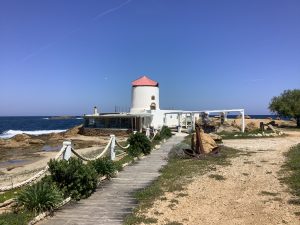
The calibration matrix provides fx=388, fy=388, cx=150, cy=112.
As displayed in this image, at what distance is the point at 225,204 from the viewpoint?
9.59 m

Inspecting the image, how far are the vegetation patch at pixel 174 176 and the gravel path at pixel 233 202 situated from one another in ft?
0.98

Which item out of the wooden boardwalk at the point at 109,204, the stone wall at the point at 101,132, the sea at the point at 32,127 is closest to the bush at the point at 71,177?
the wooden boardwalk at the point at 109,204

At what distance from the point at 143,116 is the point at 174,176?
98.9ft

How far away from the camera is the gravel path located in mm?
8398

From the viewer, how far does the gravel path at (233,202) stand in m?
8.40

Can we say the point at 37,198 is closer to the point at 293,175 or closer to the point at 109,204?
the point at 109,204

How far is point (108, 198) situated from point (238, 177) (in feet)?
16.4

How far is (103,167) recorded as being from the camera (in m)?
13.1

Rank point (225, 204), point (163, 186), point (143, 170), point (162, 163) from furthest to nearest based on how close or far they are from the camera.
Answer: point (162, 163), point (143, 170), point (163, 186), point (225, 204)

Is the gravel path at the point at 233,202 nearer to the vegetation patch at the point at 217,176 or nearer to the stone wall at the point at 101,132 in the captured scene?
the vegetation patch at the point at 217,176

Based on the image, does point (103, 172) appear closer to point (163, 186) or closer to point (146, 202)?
point (163, 186)

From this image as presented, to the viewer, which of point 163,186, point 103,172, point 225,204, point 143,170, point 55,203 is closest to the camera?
point 55,203

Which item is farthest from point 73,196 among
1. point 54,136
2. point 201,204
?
point 54,136

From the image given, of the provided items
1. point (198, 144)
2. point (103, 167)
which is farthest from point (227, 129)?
point (103, 167)
